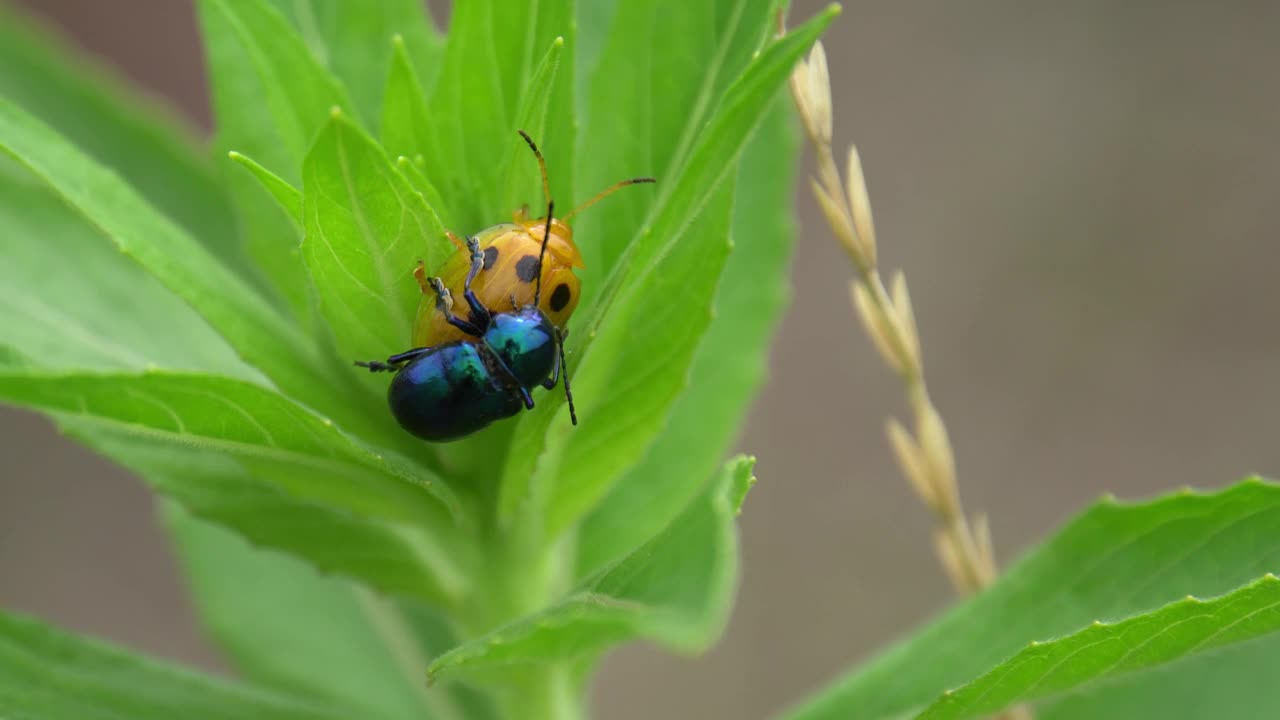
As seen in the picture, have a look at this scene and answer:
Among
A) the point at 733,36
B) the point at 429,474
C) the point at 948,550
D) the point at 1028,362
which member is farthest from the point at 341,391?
the point at 1028,362

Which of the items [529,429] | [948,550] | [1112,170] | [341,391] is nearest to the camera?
[529,429]

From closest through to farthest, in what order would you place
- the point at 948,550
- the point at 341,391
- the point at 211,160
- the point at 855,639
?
the point at 341,391 → the point at 948,550 → the point at 211,160 → the point at 855,639

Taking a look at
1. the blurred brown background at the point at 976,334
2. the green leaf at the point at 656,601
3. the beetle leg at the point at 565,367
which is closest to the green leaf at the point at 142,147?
the beetle leg at the point at 565,367

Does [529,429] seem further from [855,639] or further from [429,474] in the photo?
[855,639]

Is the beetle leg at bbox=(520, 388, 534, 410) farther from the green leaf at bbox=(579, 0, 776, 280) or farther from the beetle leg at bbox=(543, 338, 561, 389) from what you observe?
the green leaf at bbox=(579, 0, 776, 280)

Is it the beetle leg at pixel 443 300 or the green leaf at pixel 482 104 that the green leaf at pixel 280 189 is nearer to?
the beetle leg at pixel 443 300

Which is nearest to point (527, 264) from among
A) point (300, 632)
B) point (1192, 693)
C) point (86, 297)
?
point (86, 297)
